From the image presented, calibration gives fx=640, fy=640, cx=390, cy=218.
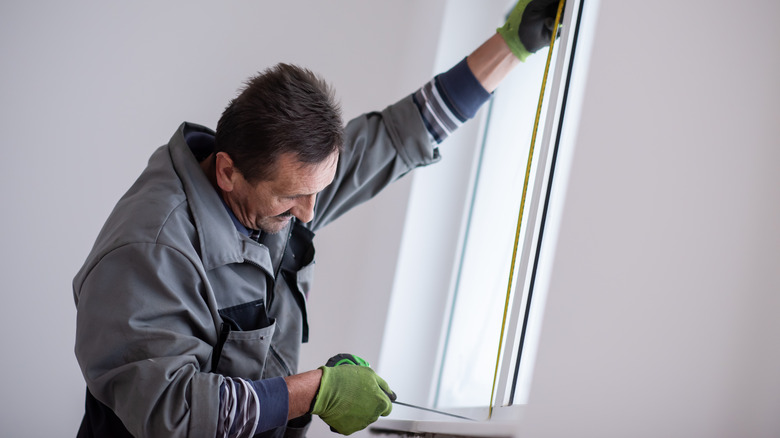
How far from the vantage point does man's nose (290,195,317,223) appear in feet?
4.45

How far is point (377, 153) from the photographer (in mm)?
1581

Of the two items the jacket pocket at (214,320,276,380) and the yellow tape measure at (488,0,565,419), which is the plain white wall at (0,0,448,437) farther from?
the yellow tape measure at (488,0,565,419)

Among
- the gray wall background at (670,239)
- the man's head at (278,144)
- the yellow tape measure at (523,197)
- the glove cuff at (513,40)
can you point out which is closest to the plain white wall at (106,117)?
the glove cuff at (513,40)

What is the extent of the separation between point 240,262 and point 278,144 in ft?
0.84

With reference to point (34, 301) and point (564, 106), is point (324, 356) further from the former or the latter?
point (564, 106)

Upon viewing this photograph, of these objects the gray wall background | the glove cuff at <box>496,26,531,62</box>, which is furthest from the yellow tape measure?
the gray wall background

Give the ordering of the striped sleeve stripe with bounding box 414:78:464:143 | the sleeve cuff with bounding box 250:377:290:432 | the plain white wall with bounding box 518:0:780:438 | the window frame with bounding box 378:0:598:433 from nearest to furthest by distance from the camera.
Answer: the plain white wall with bounding box 518:0:780:438
the window frame with bounding box 378:0:598:433
the sleeve cuff with bounding box 250:377:290:432
the striped sleeve stripe with bounding box 414:78:464:143

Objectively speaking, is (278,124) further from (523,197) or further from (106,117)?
(106,117)

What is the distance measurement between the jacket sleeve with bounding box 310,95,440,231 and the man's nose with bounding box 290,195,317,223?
0.66ft

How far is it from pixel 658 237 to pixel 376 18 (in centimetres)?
190

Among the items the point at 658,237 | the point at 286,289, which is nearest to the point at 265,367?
the point at 286,289

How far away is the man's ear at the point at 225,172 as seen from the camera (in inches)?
51.6

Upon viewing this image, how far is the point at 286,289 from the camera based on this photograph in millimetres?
1481

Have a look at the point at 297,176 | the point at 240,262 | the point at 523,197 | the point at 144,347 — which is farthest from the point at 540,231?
the point at 144,347
